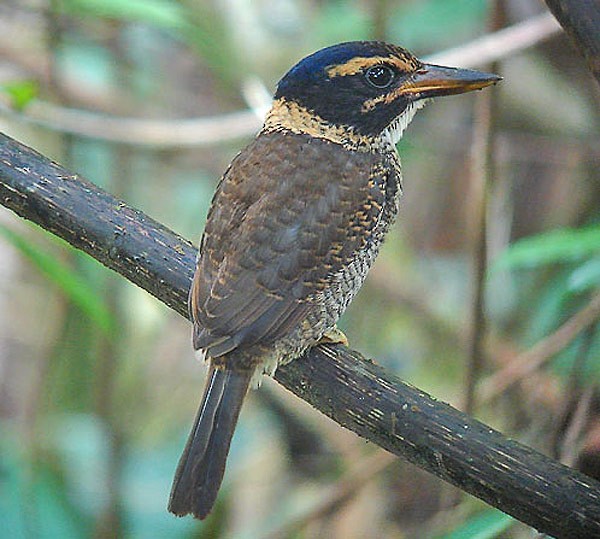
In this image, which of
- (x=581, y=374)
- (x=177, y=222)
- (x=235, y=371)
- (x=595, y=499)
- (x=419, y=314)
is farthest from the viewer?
(x=177, y=222)

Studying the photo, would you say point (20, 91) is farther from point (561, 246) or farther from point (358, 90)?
point (561, 246)

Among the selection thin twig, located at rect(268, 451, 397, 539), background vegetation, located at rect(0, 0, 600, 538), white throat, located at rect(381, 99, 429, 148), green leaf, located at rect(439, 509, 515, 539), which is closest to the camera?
green leaf, located at rect(439, 509, 515, 539)

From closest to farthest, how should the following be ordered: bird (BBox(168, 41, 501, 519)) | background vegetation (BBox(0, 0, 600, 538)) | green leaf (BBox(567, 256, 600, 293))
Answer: bird (BBox(168, 41, 501, 519)), green leaf (BBox(567, 256, 600, 293)), background vegetation (BBox(0, 0, 600, 538))

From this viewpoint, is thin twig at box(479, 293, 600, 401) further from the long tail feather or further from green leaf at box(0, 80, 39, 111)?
green leaf at box(0, 80, 39, 111)

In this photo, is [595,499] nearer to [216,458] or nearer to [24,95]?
[216,458]

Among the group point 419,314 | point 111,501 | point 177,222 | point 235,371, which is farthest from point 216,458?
point 177,222

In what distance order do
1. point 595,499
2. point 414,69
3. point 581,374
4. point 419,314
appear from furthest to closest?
point 419,314
point 581,374
point 414,69
point 595,499

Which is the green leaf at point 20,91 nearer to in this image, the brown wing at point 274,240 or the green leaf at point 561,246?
the brown wing at point 274,240

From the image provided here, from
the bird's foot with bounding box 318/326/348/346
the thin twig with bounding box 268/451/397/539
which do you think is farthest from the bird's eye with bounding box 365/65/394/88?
the thin twig with bounding box 268/451/397/539
